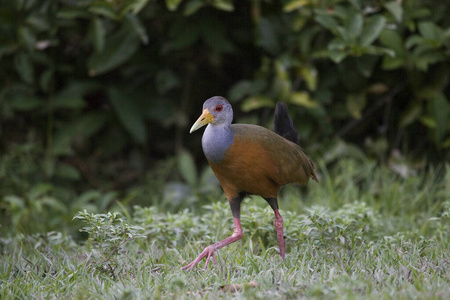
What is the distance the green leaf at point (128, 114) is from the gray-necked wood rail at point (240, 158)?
99.6 inches

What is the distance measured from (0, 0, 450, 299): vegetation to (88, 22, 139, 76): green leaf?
15mm

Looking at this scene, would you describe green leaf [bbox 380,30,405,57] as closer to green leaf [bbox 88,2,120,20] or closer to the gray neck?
the gray neck

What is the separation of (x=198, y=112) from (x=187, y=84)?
46cm

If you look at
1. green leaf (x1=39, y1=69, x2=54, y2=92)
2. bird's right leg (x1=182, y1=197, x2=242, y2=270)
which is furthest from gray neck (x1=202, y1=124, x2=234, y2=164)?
green leaf (x1=39, y1=69, x2=54, y2=92)

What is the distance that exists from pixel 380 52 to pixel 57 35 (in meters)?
3.59

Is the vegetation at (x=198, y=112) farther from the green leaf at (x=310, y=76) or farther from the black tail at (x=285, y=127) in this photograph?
the black tail at (x=285, y=127)

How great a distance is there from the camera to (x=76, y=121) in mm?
6734

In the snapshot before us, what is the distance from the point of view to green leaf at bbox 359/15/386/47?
5.56m

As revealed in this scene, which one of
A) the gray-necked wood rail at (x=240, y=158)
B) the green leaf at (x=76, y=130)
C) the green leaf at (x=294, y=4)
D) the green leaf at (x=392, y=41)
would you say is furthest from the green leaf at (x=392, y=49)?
the green leaf at (x=76, y=130)

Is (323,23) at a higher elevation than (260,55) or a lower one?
higher

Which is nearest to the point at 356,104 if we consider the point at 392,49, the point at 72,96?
the point at 392,49

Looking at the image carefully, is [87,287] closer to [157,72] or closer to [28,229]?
[28,229]

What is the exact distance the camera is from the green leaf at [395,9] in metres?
5.61

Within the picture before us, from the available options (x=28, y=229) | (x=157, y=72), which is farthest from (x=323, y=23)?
(x=28, y=229)
